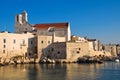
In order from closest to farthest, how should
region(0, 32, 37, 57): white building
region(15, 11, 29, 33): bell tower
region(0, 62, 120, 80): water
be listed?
1. region(0, 62, 120, 80): water
2. region(0, 32, 37, 57): white building
3. region(15, 11, 29, 33): bell tower

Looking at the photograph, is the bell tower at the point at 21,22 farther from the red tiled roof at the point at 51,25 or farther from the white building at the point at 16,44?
the white building at the point at 16,44

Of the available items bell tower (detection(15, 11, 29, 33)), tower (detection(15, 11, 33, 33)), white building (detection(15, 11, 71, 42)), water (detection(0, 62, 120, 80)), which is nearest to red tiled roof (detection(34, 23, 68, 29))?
white building (detection(15, 11, 71, 42))

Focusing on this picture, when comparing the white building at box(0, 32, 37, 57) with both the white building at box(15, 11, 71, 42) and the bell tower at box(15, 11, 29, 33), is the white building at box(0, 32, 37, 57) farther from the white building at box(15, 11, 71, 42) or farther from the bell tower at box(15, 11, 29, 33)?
the bell tower at box(15, 11, 29, 33)

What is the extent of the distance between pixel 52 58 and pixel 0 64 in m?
13.3

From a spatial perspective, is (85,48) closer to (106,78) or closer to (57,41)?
(57,41)

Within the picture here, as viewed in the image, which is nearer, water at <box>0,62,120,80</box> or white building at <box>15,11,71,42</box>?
water at <box>0,62,120,80</box>

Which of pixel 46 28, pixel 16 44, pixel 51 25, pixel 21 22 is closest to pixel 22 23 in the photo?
pixel 21 22

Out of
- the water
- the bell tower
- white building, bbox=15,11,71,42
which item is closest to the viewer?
the water

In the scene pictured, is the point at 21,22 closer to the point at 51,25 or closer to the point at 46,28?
the point at 46,28

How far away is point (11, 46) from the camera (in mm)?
58906

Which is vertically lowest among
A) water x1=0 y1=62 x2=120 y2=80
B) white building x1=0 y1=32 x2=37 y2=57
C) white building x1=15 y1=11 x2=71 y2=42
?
water x1=0 y1=62 x2=120 y2=80

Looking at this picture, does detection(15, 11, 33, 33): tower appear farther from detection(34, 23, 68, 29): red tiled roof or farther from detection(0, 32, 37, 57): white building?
detection(0, 32, 37, 57): white building

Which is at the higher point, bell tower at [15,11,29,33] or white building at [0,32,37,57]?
bell tower at [15,11,29,33]

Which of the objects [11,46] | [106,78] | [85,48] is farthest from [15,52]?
[106,78]
